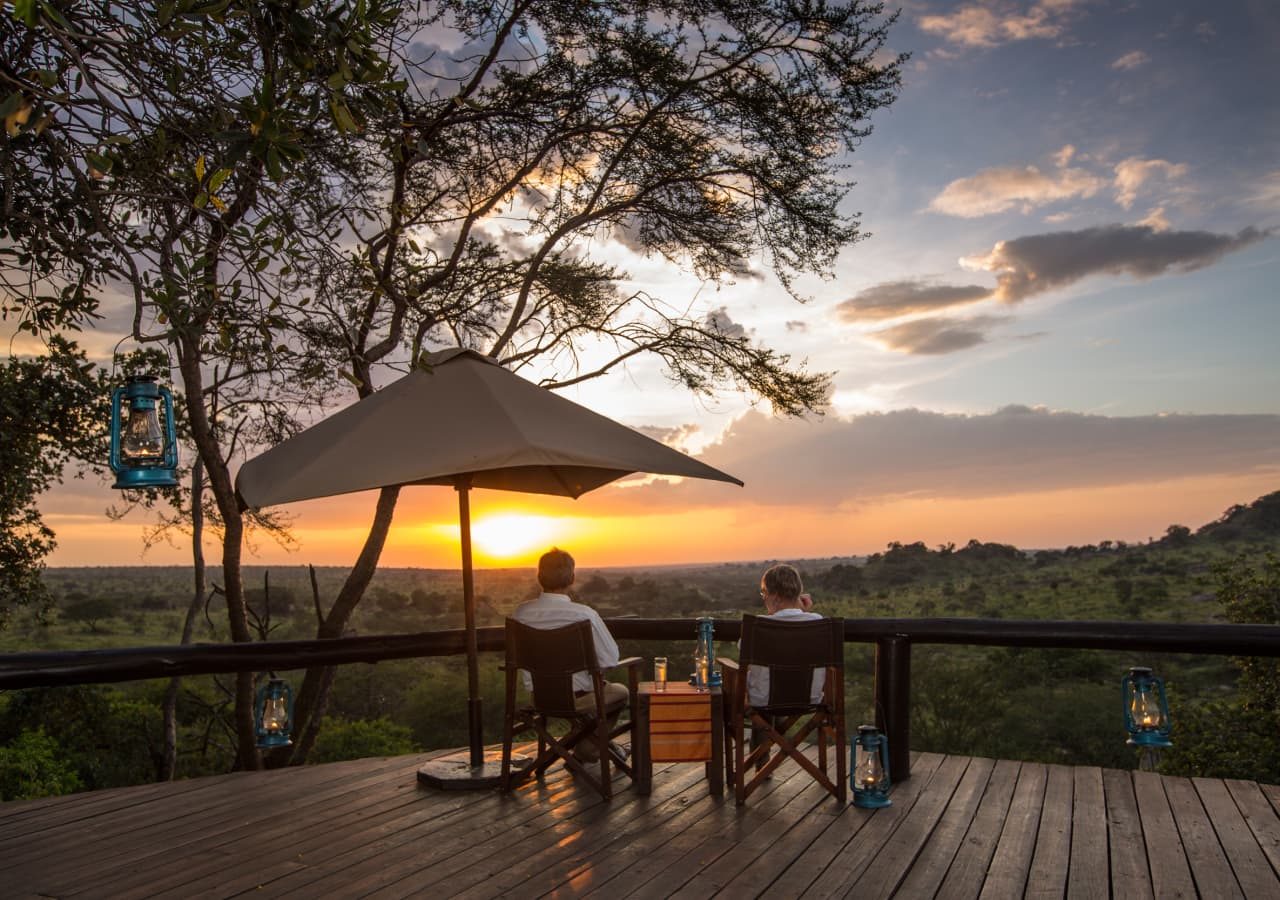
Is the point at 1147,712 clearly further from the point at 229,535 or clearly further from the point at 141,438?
the point at 229,535

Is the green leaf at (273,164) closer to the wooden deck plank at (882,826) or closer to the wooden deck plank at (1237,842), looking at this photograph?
the wooden deck plank at (882,826)

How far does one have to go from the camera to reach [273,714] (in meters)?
4.63

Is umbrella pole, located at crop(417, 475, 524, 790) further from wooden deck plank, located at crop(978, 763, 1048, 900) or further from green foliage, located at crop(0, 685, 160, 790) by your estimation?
green foliage, located at crop(0, 685, 160, 790)

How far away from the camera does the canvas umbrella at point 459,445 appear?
3.65 metres

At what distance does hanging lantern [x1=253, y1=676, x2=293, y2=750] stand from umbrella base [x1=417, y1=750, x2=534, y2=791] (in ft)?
2.35

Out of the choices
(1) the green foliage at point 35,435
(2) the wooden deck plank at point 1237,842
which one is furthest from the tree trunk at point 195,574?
(2) the wooden deck plank at point 1237,842

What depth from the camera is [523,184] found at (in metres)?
9.05

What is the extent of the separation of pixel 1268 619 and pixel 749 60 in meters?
9.41

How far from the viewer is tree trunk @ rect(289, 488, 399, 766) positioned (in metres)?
8.70

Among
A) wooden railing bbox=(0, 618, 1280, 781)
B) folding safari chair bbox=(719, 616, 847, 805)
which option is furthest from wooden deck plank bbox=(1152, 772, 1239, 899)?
folding safari chair bbox=(719, 616, 847, 805)

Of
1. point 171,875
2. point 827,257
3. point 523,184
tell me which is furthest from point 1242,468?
point 171,875

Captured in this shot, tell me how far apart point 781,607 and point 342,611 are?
5624 millimetres

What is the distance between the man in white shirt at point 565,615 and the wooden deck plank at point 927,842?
1433 mm

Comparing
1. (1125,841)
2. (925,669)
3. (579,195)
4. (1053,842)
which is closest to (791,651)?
(1053,842)
